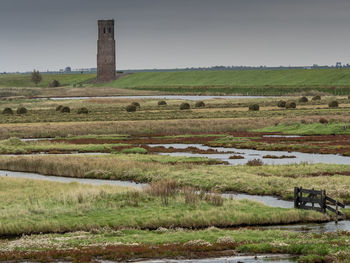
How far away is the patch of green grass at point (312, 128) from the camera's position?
76188 mm

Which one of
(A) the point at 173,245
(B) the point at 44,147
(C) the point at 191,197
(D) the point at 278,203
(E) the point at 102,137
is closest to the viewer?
(A) the point at 173,245

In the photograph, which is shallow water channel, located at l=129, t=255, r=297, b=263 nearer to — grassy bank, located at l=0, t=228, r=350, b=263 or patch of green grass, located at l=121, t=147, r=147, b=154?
grassy bank, located at l=0, t=228, r=350, b=263

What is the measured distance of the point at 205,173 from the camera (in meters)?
44.6

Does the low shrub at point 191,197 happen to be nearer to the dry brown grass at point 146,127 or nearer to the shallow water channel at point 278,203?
the shallow water channel at point 278,203

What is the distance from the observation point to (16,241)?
27453mm

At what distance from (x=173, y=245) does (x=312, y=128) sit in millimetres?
54681

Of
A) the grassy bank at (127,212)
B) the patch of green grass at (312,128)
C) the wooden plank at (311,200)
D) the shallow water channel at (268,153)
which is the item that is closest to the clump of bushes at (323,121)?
the patch of green grass at (312,128)

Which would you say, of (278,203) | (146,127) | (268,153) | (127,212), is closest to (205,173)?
(278,203)

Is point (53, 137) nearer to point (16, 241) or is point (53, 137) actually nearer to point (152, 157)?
point (152, 157)

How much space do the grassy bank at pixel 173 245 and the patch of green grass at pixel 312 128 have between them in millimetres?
49294

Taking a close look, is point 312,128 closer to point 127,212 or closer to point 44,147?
point 44,147

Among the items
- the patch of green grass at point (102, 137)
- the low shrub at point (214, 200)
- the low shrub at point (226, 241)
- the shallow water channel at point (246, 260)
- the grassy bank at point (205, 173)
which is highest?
the low shrub at point (214, 200)

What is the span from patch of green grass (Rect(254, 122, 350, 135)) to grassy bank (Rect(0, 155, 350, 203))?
93.1ft

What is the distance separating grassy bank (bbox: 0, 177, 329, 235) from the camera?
3020 centimetres
